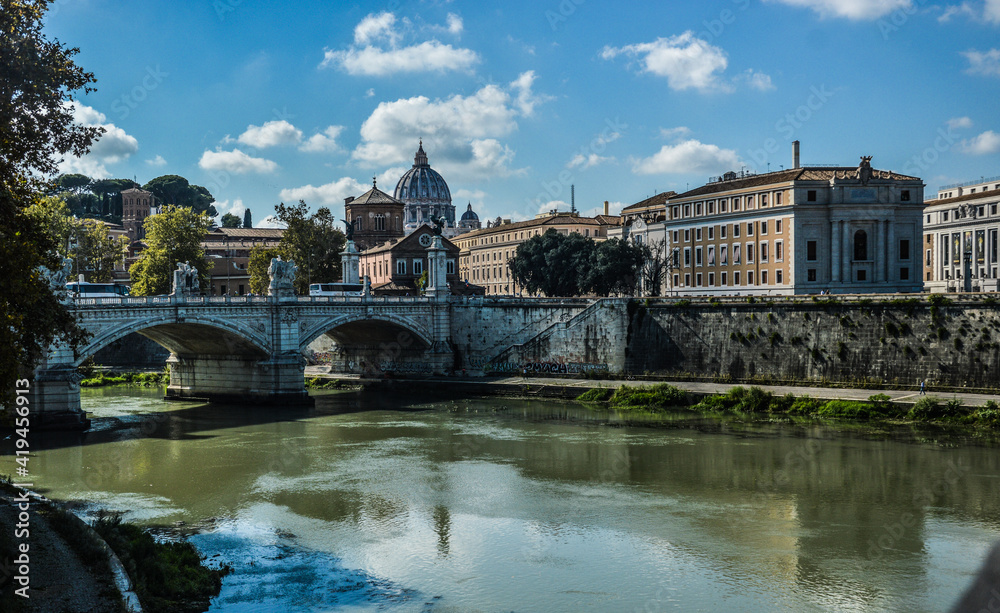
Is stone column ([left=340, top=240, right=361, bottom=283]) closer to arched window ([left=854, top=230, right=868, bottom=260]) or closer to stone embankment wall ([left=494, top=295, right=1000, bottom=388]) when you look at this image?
stone embankment wall ([left=494, top=295, right=1000, bottom=388])

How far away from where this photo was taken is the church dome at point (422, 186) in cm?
14075

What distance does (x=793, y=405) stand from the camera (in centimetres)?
3231

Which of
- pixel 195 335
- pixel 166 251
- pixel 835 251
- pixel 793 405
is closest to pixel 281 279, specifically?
pixel 195 335

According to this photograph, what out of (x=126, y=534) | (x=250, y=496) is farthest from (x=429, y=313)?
(x=126, y=534)

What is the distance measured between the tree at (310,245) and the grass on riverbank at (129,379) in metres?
12.5

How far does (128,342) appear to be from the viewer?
59062mm

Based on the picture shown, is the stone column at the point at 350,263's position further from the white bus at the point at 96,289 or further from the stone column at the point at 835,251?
the stone column at the point at 835,251

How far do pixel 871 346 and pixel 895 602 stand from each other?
73.4 feet

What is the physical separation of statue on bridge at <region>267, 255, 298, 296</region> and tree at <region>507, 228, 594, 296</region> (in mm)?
25146

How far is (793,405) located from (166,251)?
133ft

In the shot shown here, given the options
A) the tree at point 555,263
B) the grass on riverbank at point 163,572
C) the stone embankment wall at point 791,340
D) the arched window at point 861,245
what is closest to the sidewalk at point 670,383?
the stone embankment wall at point 791,340

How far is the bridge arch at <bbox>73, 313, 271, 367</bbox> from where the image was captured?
33.4m

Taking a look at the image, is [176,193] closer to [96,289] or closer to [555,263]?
[555,263]

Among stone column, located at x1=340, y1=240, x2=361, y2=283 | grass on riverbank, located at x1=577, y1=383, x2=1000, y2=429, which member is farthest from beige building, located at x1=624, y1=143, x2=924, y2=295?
stone column, located at x1=340, y1=240, x2=361, y2=283
